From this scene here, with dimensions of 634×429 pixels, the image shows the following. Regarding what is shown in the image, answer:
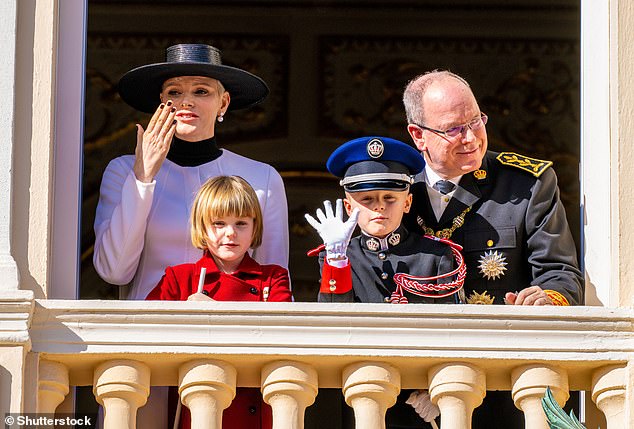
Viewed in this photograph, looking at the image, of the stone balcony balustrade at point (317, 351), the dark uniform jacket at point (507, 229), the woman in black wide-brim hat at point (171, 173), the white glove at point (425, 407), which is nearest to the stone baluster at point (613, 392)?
the stone balcony balustrade at point (317, 351)

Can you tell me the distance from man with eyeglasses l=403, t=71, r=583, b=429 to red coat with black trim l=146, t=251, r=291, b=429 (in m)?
0.70

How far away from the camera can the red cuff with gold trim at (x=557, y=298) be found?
8477 millimetres

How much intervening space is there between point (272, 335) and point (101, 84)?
5094 mm

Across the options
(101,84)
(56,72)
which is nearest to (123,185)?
(56,72)

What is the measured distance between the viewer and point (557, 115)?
13.3 meters

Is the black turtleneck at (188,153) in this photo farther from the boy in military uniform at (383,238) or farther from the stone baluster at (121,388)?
the stone baluster at (121,388)

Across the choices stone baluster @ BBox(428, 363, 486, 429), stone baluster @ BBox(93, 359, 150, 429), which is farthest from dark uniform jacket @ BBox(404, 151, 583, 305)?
stone baluster @ BBox(93, 359, 150, 429)

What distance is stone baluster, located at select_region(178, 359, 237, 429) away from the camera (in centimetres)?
813

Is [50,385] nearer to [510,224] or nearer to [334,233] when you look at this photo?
[334,233]

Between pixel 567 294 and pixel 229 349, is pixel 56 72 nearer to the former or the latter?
pixel 229 349

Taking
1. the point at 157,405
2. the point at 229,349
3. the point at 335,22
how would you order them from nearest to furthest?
1. the point at 229,349
2. the point at 157,405
3. the point at 335,22

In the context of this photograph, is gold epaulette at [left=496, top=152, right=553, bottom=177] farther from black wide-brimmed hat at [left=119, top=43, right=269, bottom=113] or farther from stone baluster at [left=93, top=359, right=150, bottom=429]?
stone baluster at [left=93, top=359, right=150, bottom=429]

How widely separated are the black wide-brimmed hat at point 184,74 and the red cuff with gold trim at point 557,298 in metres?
A: 1.51

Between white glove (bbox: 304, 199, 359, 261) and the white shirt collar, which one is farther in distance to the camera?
the white shirt collar
